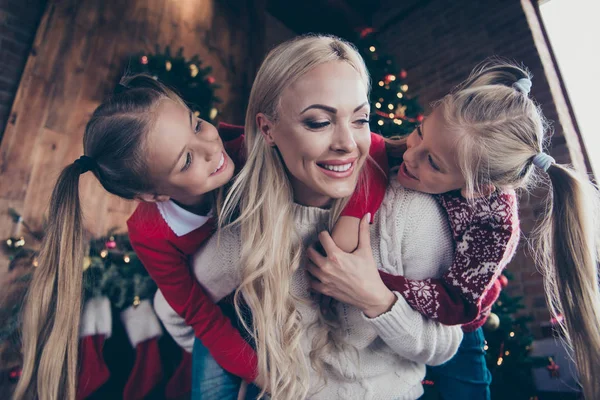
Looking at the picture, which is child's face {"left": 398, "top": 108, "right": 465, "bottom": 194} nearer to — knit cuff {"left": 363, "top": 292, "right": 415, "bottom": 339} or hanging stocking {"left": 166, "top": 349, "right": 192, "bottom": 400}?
knit cuff {"left": 363, "top": 292, "right": 415, "bottom": 339}

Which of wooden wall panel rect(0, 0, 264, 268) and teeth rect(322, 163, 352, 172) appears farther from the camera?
A: wooden wall panel rect(0, 0, 264, 268)

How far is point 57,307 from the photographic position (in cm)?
104

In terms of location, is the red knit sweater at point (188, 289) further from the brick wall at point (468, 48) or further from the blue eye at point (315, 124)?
the brick wall at point (468, 48)

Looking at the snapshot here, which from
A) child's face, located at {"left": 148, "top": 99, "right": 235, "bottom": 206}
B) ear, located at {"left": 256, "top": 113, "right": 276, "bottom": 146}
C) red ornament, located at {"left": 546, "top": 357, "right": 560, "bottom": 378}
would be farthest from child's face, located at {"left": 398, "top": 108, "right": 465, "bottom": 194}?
red ornament, located at {"left": 546, "top": 357, "right": 560, "bottom": 378}

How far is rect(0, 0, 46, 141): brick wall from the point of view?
2238 millimetres

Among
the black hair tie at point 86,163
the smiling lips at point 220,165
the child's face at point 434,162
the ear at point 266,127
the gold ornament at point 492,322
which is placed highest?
the black hair tie at point 86,163

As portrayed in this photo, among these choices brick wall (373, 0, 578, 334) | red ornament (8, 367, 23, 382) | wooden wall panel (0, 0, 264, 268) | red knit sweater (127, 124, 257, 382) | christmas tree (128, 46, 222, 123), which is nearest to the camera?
red knit sweater (127, 124, 257, 382)

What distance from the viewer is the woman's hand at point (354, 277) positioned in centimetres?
99

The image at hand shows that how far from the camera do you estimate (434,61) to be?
363 cm

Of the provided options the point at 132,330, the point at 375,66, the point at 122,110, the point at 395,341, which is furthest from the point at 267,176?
the point at 375,66

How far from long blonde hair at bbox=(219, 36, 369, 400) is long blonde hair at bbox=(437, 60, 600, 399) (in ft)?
1.26

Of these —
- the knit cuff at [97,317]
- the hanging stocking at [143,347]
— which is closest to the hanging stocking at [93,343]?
the knit cuff at [97,317]

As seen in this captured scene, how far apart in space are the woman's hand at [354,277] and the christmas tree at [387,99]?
1162 millimetres

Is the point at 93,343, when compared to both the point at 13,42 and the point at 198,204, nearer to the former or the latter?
the point at 198,204
